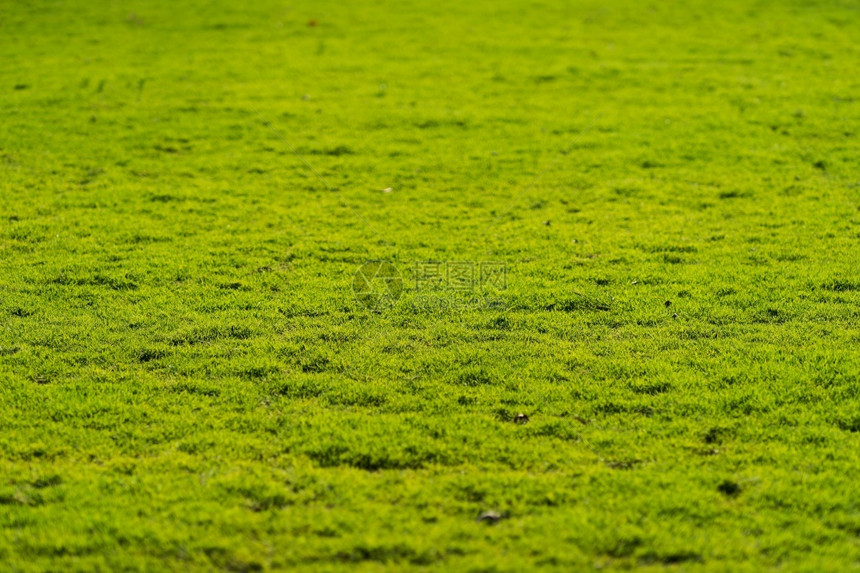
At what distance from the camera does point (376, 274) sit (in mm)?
10023

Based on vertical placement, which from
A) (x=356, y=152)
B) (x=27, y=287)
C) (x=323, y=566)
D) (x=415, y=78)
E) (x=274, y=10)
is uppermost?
(x=274, y=10)

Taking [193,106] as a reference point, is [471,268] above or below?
below

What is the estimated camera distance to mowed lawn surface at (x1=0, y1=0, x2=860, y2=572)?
556cm

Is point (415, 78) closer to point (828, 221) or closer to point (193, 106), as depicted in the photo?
point (193, 106)

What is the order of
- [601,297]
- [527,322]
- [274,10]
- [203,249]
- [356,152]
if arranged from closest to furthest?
[527,322] < [601,297] < [203,249] < [356,152] < [274,10]

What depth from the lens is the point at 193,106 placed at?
17281 mm

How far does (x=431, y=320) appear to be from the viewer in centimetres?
877

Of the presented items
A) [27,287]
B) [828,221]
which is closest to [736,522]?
[828,221]

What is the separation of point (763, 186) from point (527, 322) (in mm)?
6529

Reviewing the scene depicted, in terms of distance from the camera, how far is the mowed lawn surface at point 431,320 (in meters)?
5.56

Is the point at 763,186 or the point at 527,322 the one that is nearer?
the point at 527,322

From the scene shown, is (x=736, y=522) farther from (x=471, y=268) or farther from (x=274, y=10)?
(x=274, y=10)

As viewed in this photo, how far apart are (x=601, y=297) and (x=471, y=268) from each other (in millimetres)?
1812

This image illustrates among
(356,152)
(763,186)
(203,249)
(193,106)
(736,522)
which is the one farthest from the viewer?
(193,106)
